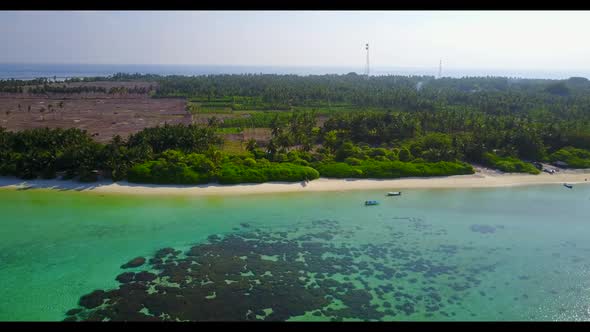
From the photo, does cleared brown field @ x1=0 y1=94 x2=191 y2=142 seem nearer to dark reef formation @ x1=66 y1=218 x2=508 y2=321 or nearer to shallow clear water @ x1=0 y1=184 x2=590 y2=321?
shallow clear water @ x1=0 y1=184 x2=590 y2=321

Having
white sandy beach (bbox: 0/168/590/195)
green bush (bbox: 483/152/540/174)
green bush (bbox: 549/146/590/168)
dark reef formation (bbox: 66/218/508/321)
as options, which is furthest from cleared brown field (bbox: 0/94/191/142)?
green bush (bbox: 549/146/590/168)

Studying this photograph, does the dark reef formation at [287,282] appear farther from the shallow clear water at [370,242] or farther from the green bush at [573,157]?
the green bush at [573,157]

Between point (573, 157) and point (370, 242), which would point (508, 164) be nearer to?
point (573, 157)

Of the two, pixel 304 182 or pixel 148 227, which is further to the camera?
pixel 304 182

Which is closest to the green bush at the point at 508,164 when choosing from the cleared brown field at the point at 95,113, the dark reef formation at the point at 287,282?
the dark reef formation at the point at 287,282

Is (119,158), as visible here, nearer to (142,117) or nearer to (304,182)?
A: (304,182)

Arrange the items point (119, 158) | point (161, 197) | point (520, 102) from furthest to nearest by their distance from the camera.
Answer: point (520, 102) < point (119, 158) < point (161, 197)
